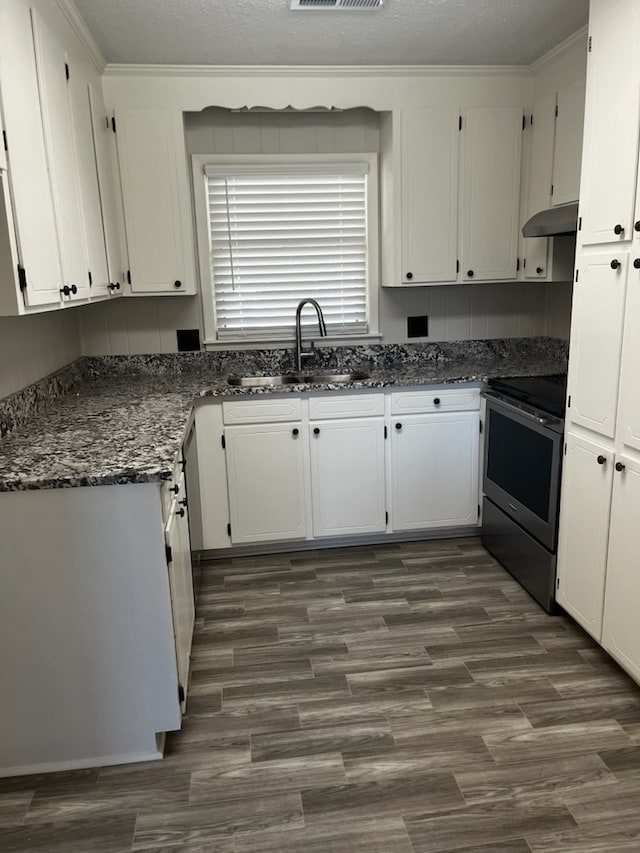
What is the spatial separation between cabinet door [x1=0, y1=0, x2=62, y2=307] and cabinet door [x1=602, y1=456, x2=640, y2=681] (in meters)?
1.96

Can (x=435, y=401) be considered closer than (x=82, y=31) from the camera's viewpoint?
No

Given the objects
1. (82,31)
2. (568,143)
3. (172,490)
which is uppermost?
(82,31)

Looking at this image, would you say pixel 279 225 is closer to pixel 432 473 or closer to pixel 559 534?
pixel 432 473

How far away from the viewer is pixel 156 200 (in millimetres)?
3215

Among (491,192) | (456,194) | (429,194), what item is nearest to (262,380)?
(429,194)

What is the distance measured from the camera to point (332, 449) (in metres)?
3.29

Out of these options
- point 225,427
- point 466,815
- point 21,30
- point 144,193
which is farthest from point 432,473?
point 21,30

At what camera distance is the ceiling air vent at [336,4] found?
7.84 feet

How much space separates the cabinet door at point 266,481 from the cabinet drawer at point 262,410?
4 centimetres

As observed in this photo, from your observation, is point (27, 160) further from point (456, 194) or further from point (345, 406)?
point (456, 194)

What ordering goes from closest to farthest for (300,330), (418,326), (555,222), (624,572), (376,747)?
(376,747) < (624,572) < (555,222) < (300,330) < (418,326)

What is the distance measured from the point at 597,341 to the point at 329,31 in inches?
68.9

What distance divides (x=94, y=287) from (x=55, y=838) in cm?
193

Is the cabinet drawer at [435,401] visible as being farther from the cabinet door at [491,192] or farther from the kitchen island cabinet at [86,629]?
the kitchen island cabinet at [86,629]
